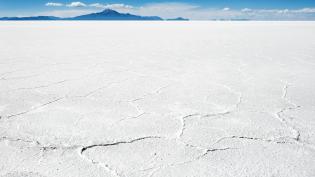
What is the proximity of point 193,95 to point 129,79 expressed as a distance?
65 cm

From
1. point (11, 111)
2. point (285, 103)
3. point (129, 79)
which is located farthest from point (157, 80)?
point (11, 111)

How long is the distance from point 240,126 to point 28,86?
1.43 metres

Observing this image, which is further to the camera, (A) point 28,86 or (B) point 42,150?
(A) point 28,86

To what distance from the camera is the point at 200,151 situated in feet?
3.66

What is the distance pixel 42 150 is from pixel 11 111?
54 cm

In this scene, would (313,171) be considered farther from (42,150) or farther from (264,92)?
(264,92)

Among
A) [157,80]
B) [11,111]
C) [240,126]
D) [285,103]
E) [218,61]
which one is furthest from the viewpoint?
[218,61]

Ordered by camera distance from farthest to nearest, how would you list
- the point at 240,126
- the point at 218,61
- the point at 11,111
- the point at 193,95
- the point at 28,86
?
the point at 218,61
the point at 28,86
the point at 193,95
the point at 11,111
the point at 240,126

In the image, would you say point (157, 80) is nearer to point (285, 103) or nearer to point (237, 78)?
point (237, 78)

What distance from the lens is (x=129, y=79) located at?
2361mm

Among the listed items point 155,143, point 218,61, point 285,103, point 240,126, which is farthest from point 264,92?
point 218,61

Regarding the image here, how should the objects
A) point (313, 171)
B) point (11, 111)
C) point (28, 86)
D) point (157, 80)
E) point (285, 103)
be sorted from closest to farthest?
point (313, 171), point (11, 111), point (285, 103), point (28, 86), point (157, 80)

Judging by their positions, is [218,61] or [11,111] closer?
[11,111]

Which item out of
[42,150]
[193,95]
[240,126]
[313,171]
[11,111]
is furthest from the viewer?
[193,95]
